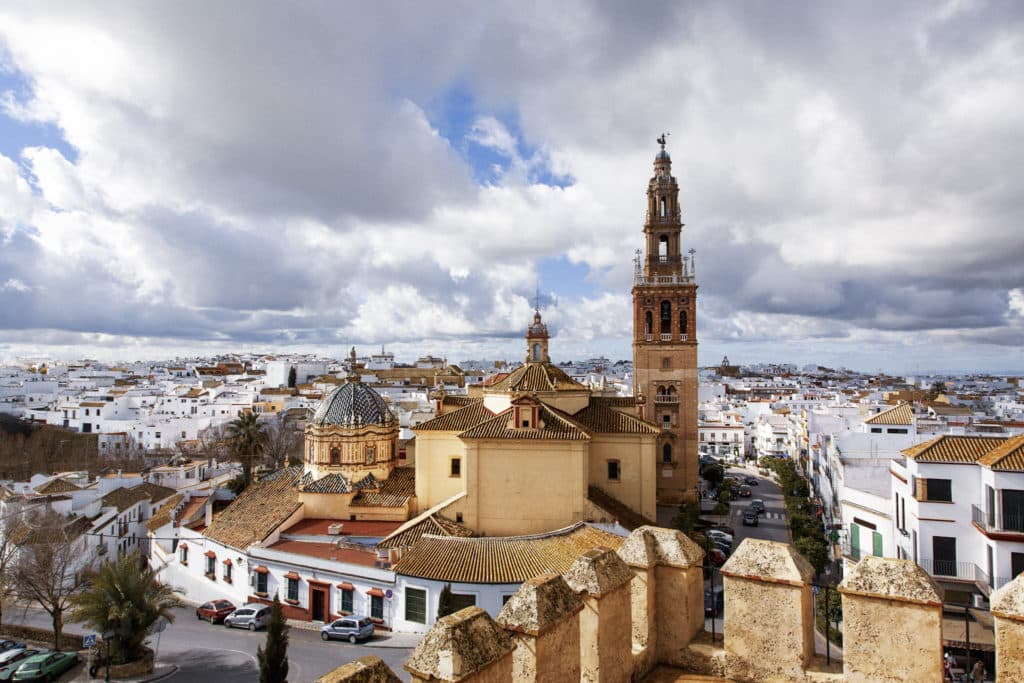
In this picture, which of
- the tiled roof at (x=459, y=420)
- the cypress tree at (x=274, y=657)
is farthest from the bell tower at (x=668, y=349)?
the cypress tree at (x=274, y=657)

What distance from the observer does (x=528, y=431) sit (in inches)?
915

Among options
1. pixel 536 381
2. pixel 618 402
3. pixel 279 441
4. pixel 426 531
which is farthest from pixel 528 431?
pixel 279 441

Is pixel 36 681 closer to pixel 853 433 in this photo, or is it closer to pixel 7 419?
pixel 853 433

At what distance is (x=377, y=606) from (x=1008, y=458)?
17898 mm

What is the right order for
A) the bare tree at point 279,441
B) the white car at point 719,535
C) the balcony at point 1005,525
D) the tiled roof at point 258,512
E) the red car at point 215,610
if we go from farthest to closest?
the bare tree at point 279,441
the white car at point 719,535
the tiled roof at point 258,512
the red car at point 215,610
the balcony at point 1005,525

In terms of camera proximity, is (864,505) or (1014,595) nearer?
(1014,595)

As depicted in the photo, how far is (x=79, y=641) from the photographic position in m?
22.2

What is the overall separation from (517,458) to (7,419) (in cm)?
6496

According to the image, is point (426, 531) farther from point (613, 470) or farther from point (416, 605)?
point (613, 470)

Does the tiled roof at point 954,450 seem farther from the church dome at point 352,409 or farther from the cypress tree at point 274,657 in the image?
the church dome at point 352,409

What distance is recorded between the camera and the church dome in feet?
92.8

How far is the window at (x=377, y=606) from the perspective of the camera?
65.9 feet

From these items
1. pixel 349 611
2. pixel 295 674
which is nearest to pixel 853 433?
pixel 349 611

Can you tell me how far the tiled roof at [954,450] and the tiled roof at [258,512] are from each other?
849 inches
